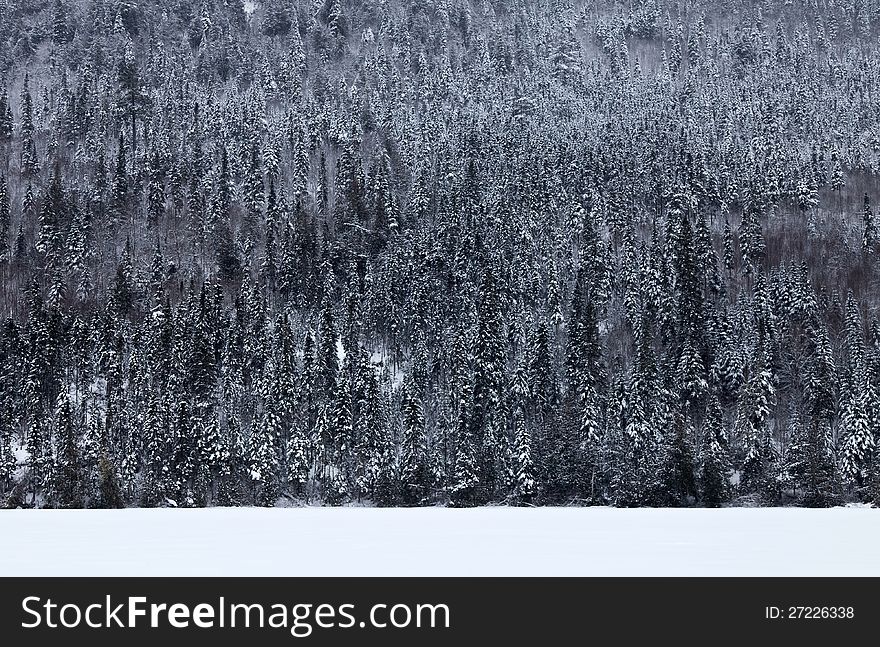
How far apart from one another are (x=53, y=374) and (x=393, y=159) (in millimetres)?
99862

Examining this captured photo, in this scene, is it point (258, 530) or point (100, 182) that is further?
point (100, 182)

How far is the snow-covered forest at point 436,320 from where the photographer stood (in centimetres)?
8444

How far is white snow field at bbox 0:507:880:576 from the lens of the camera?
17.9m

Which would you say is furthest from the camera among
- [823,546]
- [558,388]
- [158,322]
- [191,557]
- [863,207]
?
[863,207]

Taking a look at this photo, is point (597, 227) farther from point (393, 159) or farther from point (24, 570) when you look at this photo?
point (24, 570)

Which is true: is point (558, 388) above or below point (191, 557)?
below

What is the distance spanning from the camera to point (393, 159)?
7352 inches

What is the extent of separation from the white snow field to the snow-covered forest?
47.6 m

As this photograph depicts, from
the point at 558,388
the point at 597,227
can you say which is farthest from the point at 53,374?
the point at 597,227

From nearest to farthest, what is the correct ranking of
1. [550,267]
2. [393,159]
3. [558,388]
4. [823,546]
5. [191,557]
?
[191,557] → [823,546] → [558,388] → [550,267] → [393,159]

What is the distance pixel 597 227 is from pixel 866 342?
4701 cm

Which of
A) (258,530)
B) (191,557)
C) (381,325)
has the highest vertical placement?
(191,557)

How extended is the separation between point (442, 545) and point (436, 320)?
9941 cm

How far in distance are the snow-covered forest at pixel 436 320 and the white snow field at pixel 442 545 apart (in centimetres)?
4761
